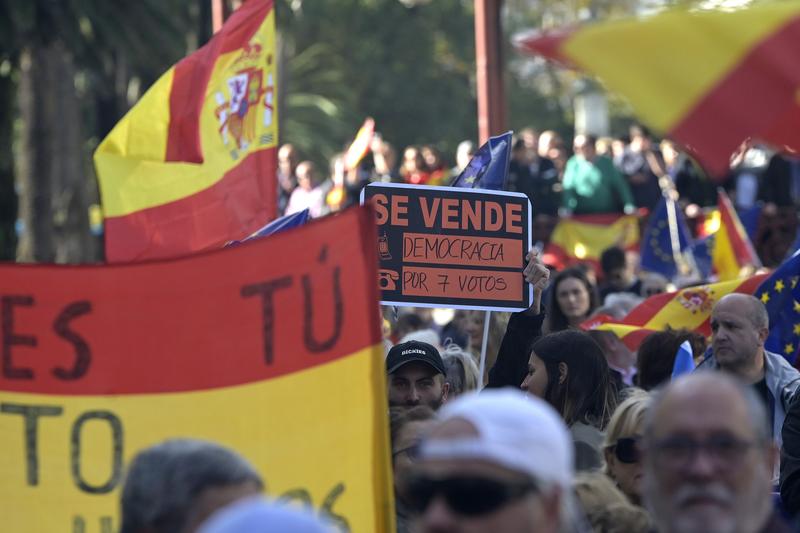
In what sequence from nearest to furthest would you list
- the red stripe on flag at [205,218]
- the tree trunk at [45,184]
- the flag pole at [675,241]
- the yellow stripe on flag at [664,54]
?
1. the yellow stripe on flag at [664,54]
2. the red stripe on flag at [205,218]
3. the flag pole at [675,241]
4. the tree trunk at [45,184]

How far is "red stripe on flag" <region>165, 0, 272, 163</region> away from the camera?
982cm

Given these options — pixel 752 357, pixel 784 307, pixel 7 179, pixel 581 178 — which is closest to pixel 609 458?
pixel 752 357

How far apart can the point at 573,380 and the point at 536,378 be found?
5.7 inches

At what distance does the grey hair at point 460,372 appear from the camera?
24.7 ft

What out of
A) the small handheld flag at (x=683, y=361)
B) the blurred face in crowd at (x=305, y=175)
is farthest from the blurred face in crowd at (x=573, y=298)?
the blurred face in crowd at (x=305, y=175)

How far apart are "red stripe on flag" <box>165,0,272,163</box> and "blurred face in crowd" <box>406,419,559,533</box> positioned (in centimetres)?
642

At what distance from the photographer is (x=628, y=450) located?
17.0 ft

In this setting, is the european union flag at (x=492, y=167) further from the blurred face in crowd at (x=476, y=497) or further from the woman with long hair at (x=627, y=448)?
the blurred face in crowd at (x=476, y=497)

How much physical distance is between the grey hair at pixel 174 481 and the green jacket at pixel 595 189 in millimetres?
13591

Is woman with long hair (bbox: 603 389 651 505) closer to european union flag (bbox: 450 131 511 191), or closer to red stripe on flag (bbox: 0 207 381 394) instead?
red stripe on flag (bbox: 0 207 381 394)

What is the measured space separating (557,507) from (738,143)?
3.04ft

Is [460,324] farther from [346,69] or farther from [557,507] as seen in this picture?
[346,69]

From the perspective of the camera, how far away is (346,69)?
174 feet

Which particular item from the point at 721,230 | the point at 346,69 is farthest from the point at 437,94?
the point at 721,230
